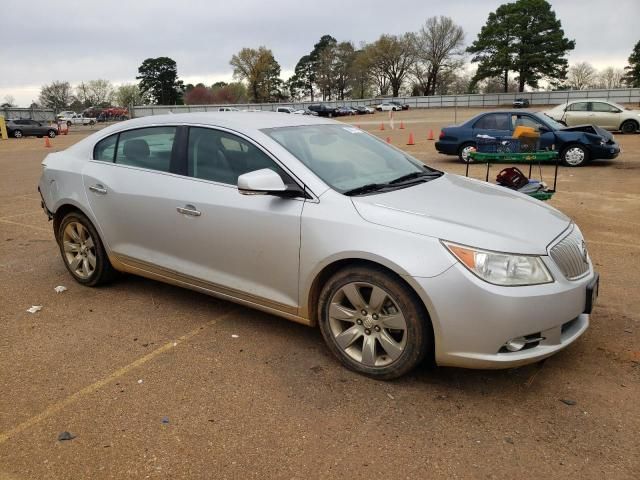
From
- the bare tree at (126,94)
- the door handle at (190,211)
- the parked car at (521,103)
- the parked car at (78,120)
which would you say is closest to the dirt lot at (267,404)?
the door handle at (190,211)

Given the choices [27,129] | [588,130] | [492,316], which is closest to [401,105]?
[27,129]

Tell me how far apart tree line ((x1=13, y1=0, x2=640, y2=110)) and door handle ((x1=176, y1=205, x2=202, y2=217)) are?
235 ft

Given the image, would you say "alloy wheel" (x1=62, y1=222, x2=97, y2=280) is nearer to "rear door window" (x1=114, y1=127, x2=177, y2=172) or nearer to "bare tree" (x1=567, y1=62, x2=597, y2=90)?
"rear door window" (x1=114, y1=127, x2=177, y2=172)

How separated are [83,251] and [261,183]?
241cm

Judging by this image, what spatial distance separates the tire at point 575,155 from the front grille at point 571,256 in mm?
10715

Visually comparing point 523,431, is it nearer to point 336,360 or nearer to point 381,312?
point 381,312

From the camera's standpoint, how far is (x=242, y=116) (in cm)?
416

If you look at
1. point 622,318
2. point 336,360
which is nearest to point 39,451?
point 336,360

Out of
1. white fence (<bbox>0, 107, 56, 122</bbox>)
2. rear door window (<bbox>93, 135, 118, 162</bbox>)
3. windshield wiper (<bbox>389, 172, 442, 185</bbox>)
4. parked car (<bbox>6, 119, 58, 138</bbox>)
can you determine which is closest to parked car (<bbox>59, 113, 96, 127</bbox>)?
white fence (<bbox>0, 107, 56, 122</bbox>)

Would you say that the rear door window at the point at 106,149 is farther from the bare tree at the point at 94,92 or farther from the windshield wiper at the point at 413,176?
the bare tree at the point at 94,92

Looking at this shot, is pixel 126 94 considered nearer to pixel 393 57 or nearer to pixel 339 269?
pixel 393 57

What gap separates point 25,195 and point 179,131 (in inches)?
313

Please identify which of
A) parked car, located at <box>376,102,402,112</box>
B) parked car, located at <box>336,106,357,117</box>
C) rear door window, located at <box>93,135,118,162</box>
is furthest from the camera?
parked car, located at <box>376,102,402,112</box>

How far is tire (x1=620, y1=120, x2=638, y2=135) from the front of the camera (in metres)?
21.0
